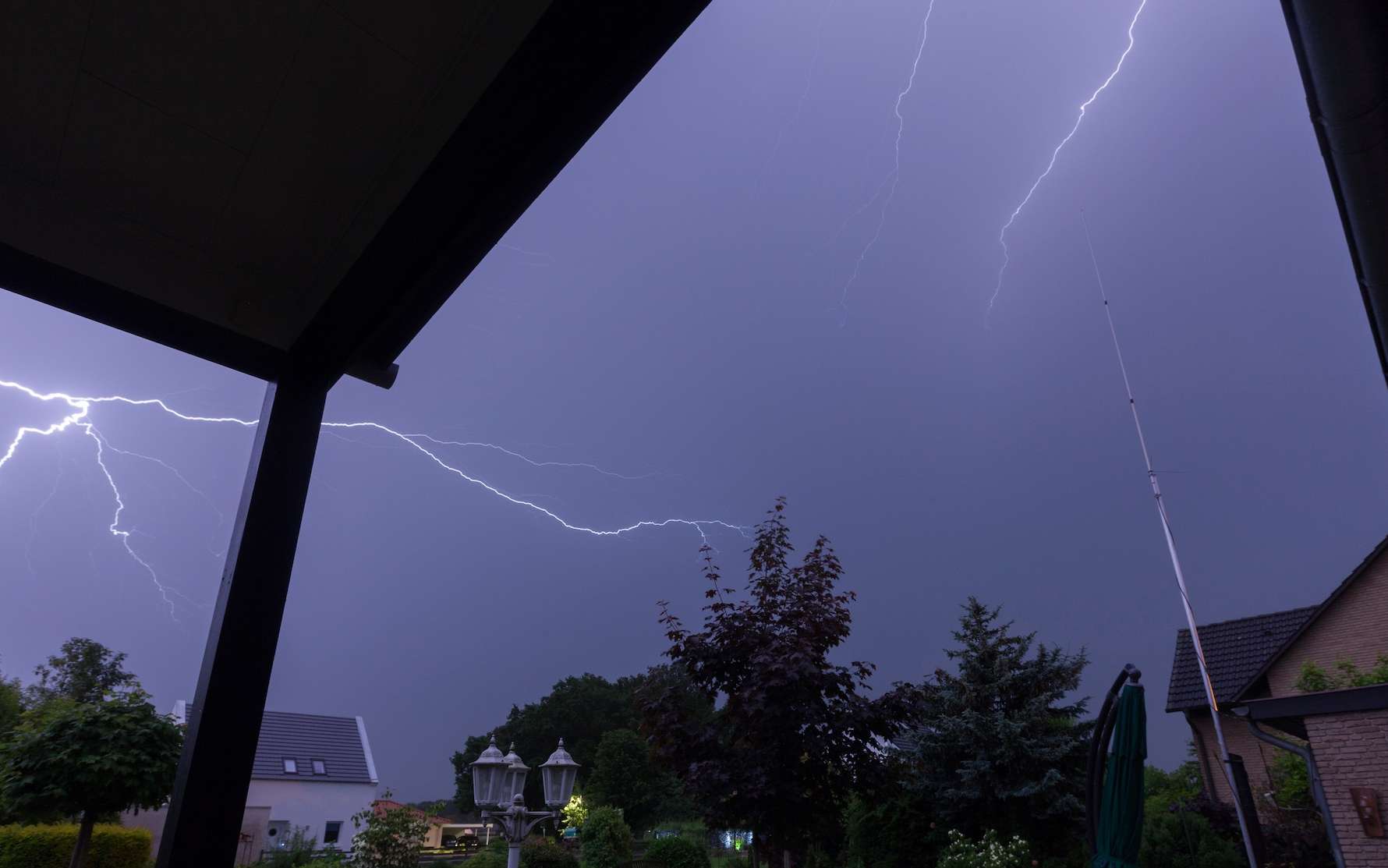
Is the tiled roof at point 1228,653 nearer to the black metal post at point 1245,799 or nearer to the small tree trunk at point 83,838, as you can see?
the black metal post at point 1245,799

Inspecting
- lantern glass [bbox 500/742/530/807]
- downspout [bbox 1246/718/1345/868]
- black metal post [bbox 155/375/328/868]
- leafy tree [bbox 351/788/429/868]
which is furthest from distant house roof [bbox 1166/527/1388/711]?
black metal post [bbox 155/375/328/868]

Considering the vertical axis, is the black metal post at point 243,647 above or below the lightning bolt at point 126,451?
below

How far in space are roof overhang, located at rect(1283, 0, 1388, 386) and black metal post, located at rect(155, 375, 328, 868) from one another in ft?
6.10

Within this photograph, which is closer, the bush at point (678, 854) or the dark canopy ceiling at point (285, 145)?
the dark canopy ceiling at point (285, 145)

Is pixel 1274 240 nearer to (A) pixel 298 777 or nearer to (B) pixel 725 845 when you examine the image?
(B) pixel 725 845

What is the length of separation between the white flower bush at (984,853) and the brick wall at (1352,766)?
8.39 feet

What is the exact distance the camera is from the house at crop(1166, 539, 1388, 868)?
4.83m

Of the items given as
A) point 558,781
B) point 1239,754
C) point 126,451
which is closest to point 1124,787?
point 558,781

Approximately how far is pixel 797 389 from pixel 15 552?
39.1m

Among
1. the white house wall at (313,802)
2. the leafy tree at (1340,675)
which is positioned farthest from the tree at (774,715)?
the white house wall at (313,802)

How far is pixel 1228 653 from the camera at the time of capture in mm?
12695

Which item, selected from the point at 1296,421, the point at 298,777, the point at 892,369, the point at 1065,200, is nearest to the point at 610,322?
the point at 892,369

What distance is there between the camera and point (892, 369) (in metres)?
47.2

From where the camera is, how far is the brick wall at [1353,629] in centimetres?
996
